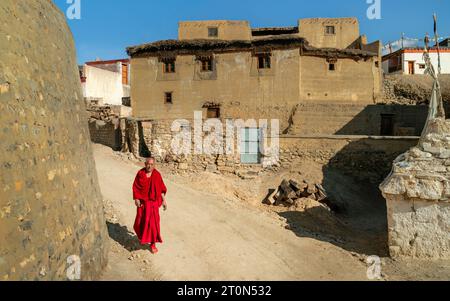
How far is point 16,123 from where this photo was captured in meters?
3.42

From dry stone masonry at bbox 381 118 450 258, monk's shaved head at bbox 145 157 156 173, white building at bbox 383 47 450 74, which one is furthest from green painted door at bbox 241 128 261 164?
white building at bbox 383 47 450 74

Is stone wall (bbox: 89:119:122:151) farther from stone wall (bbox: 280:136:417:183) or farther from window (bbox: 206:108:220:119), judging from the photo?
stone wall (bbox: 280:136:417:183)

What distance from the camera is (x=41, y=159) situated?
3857 mm

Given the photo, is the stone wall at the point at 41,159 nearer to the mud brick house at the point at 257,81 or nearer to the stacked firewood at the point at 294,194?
the stacked firewood at the point at 294,194

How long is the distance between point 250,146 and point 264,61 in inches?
316

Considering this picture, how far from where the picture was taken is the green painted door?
1473 centimetres

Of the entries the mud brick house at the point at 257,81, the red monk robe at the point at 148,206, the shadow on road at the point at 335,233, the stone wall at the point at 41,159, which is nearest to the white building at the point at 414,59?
the mud brick house at the point at 257,81

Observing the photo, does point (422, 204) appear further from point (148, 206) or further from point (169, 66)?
point (169, 66)

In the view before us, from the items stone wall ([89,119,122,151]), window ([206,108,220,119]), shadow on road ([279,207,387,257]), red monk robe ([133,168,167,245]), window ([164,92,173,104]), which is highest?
window ([164,92,173,104])

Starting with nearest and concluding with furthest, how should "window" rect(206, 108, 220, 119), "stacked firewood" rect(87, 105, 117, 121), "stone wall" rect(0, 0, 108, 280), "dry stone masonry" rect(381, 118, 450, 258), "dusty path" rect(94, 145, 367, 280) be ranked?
"stone wall" rect(0, 0, 108, 280), "dusty path" rect(94, 145, 367, 280), "dry stone masonry" rect(381, 118, 450, 258), "window" rect(206, 108, 220, 119), "stacked firewood" rect(87, 105, 117, 121)

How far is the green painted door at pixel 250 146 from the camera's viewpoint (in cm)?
1473

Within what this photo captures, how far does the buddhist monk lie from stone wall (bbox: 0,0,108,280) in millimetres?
837
